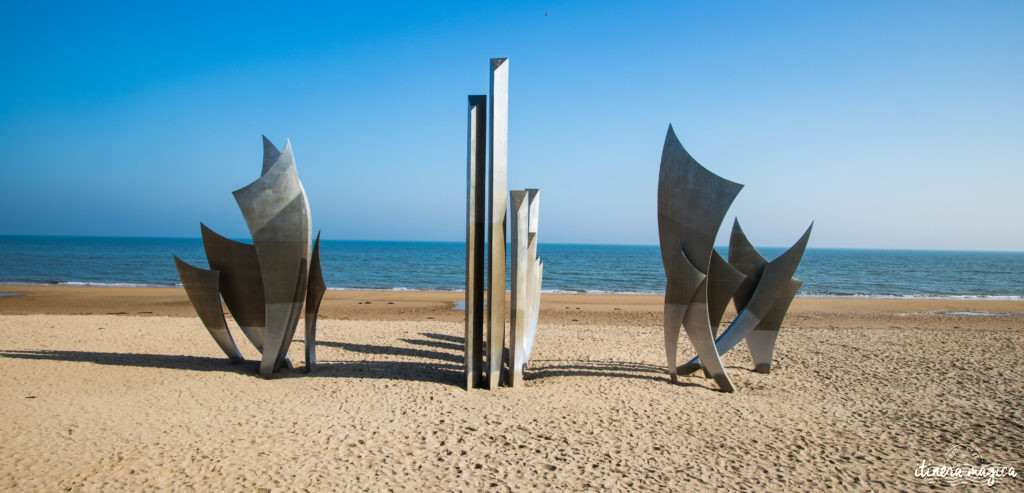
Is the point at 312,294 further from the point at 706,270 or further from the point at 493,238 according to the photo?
the point at 706,270

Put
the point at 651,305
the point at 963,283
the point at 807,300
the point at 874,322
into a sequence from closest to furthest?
the point at 874,322
the point at 651,305
the point at 807,300
the point at 963,283

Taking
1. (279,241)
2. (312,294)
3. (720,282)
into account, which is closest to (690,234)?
(720,282)

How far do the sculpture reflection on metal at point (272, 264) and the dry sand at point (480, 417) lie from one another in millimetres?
764

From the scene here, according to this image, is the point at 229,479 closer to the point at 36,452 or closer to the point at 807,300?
the point at 36,452

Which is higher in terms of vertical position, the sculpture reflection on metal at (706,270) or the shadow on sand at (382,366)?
the sculpture reflection on metal at (706,270)

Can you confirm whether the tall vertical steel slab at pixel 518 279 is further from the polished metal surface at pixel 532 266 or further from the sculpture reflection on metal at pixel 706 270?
the sculpture reflection on metal at pixel 706 270

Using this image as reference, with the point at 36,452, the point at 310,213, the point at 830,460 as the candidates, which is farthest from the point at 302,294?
the point at 830,460

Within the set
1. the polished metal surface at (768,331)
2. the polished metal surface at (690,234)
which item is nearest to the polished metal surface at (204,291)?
the polished metal surface at (690,234)

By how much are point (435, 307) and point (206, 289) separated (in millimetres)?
11601

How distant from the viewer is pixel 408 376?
27.2ft

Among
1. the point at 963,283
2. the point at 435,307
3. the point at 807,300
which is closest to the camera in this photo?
the point at 435,307

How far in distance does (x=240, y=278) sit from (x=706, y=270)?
7.06m

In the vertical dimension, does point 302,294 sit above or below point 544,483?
above

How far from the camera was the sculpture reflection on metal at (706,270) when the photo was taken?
24.2 ft
